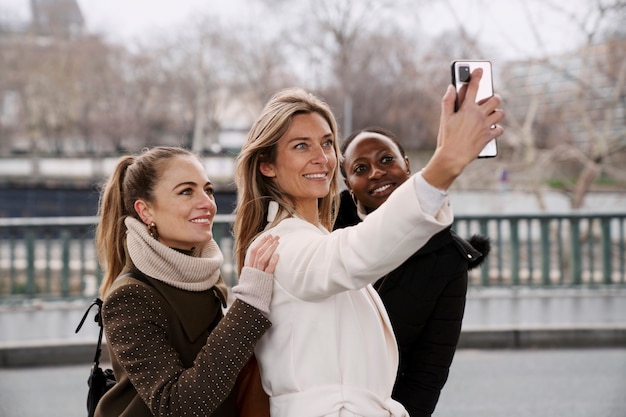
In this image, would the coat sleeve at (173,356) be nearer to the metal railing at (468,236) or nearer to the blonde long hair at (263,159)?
the blonde long hair at (263,159)

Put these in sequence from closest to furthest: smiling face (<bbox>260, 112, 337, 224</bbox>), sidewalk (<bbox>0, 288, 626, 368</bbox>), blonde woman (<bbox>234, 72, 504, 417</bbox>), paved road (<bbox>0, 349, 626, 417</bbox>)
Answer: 1. blonde woman (<bbox>234, 72, 504, 417</bbox>)
2. smiling face (<bbox>260, 112, 337, 224</bbox>)
3. paved road (<bbox>0, 349, 626, 417</bbox>)
4. sidewalk (<bbox>0, 288, 626, 368</bbox>)

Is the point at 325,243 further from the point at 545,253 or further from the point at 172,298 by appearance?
the point at 545,253

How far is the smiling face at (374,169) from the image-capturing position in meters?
2.83

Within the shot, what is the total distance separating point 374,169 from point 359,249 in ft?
3.88

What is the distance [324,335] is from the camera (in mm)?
1867

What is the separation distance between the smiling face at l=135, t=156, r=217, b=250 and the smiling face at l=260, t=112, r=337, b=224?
28 cm

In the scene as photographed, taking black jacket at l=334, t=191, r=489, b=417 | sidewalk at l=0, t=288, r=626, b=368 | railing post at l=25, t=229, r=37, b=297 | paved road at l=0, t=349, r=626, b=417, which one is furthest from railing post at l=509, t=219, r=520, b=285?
black jacket at l=334, t=191, r=489, b=417

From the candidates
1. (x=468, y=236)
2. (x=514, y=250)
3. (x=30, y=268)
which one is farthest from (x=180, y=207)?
(x=514, y=250)

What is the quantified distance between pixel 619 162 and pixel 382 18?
607 inches

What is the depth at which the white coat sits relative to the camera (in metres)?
1.76

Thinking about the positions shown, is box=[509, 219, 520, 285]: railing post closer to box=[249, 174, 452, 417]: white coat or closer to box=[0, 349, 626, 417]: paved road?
box=[0, 349, 626, 417]: paved road

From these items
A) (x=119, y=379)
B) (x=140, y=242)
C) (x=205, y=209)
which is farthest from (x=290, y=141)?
(x=119, y=379)

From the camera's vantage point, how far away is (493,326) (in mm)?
7777

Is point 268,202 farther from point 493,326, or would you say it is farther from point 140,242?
point 493,326
